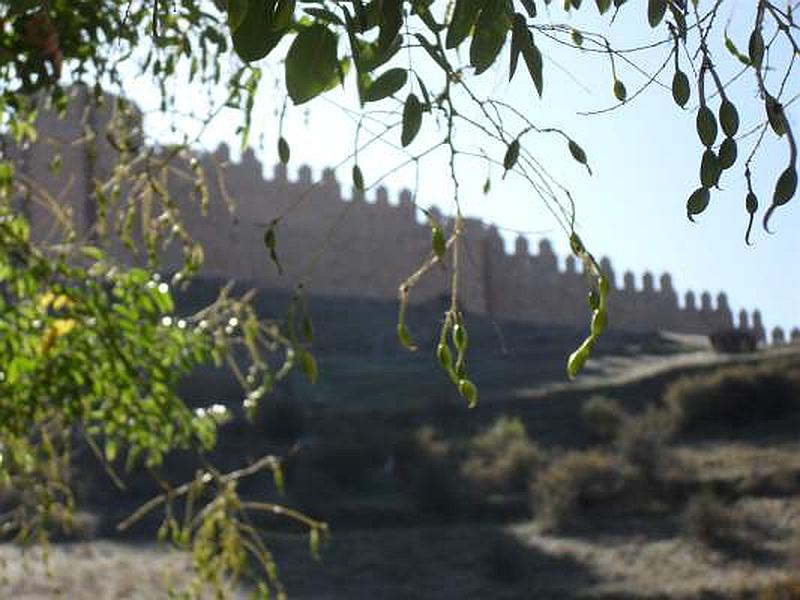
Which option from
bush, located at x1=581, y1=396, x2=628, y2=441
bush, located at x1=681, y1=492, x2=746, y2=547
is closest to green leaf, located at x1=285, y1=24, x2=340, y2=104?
bush, located at x1=681, y1=492, x2=746, y2=547

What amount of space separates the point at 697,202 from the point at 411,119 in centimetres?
32

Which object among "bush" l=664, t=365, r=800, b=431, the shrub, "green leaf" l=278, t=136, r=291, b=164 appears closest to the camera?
"green leaf" l=278, t=136, r=291, b=164

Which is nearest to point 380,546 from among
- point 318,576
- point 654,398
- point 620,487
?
point 318,576

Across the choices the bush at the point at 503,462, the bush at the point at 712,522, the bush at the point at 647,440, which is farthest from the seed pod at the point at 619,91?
the bush at the point at 503,462

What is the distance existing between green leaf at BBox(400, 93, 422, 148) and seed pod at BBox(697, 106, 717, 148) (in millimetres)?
298

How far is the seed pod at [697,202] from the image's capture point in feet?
4.79

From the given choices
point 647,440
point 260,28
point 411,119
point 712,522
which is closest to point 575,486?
point 647,440

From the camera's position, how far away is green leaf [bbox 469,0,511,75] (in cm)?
153

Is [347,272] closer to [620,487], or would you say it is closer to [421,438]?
[421,438]

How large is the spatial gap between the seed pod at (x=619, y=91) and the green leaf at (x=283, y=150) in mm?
465

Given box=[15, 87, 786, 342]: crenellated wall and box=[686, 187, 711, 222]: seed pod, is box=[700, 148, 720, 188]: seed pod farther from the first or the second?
box=[15, 87, 786, 342]: crenellated wall

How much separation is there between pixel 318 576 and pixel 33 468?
7687mm

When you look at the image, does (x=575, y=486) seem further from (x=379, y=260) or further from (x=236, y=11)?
(x=379, y=260)

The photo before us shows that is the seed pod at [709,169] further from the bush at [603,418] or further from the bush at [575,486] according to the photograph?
the bush at [603,418]
